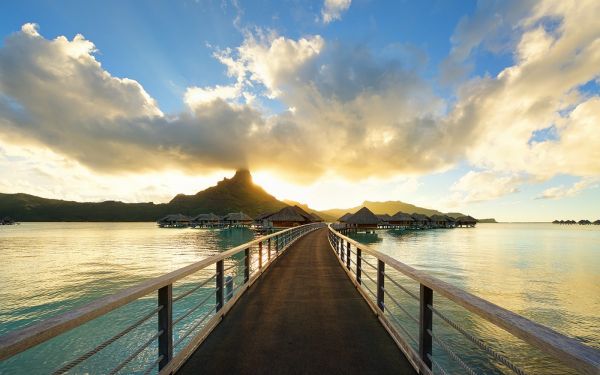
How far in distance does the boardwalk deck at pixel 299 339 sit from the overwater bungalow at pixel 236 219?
259 ft

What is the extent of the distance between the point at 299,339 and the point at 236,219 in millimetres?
82187

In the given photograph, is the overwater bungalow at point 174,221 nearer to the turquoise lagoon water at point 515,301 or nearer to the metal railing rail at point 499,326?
the turquoise lagoon water at point 515,301

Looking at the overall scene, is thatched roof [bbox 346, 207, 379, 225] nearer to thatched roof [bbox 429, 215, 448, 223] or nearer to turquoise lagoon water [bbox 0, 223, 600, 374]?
turquoise lagoon water [bbox 0, 223, 600, 374]

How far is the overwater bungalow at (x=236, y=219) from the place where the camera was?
8431cm

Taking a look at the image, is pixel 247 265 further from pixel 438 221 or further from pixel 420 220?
pixel 438 221

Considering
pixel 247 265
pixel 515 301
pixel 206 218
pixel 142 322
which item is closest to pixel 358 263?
pixel 247 265

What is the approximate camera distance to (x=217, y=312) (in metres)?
4.86

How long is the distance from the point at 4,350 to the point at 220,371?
2345 millimetres

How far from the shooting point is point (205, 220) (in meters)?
92.8

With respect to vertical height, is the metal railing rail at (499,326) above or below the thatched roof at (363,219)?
above

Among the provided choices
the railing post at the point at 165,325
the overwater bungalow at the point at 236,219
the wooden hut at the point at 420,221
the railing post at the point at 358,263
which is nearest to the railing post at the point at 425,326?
the railing post at the point at 165,325

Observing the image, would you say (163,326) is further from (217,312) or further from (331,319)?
(331,319)

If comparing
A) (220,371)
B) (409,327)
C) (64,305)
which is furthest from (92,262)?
(220,371)

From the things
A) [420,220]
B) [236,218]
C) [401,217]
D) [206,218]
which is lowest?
[420,220]
